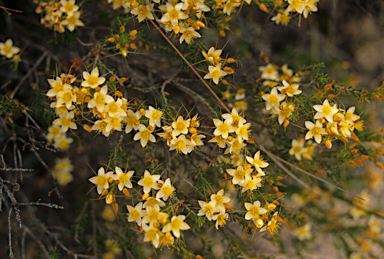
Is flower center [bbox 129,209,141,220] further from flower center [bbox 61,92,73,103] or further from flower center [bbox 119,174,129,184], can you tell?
flower center [bbox 61,92,73,103]

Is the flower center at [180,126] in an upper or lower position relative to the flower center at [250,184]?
upper

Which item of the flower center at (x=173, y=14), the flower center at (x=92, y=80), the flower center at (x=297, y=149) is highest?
the flower center at (x=173, y=14)

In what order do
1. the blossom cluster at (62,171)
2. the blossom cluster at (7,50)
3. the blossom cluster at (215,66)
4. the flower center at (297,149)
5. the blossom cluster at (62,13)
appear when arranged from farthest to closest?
the blossom cluster at (62,171) → the blossom cluster at (7,50) → the flower center at (297,149) → the blossom cluster at (62,13) → the blossom cluster at (215,66)

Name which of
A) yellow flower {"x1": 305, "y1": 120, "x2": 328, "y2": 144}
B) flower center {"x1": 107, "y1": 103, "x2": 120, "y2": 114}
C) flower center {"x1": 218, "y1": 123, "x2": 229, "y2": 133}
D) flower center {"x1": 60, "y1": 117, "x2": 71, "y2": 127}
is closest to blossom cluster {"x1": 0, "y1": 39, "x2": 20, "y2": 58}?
flower center {"x1": 60, "y1": 117, "x2": 71, "y2": 127}

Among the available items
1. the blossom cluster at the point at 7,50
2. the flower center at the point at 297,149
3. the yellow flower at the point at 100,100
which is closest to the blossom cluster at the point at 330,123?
the flower center at the point at 297,149

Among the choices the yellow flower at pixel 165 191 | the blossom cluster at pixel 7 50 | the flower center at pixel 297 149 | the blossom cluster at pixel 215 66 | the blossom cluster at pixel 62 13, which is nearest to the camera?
the yellow flower at pixel 165 191

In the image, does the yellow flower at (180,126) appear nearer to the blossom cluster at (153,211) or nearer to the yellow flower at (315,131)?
the blossom cluster at (153,211)

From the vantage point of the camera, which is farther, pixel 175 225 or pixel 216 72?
pixel 216 72

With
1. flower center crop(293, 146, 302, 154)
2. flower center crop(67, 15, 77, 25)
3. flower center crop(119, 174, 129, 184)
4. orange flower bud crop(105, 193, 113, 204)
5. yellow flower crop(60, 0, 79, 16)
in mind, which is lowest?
flower center crop(293, 146, 302, 154)

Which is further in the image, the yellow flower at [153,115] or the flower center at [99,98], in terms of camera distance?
the yellow flower at [153,115]

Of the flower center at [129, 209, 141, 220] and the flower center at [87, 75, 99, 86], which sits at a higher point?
the flower center at [87, 75, 99, 86]

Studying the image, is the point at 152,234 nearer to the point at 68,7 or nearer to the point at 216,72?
the point at 216,72

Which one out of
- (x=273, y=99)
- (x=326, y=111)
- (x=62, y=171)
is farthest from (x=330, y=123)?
(x=62, y=171)

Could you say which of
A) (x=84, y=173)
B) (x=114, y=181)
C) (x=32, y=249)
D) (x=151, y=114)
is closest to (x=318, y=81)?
(x=151, y=114)
